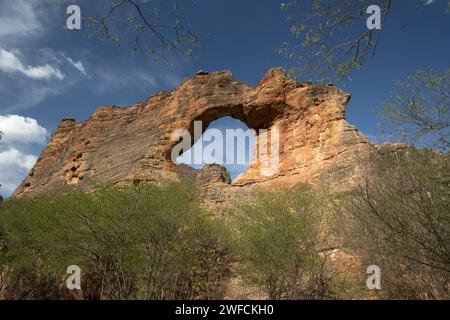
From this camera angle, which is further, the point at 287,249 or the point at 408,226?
the point at 287,249

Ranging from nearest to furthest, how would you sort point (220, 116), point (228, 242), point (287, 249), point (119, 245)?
1. point (119, 245)
2. point (287, 249)
3. point (228, 242)
4. point (220, 116)

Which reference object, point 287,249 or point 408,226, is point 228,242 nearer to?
point 287,249

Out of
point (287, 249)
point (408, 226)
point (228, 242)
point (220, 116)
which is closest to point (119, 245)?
point (228, 242)

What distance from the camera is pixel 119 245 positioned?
15.3 metres

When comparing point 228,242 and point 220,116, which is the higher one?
point 220,116

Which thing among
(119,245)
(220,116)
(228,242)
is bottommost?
(119,245)

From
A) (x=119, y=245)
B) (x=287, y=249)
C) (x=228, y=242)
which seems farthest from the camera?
(x=228, y=242)

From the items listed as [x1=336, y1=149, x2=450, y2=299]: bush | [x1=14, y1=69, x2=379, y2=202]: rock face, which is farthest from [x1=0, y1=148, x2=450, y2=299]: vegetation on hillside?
[x1=14, y1=69, x2=379, y2=202]: rock face

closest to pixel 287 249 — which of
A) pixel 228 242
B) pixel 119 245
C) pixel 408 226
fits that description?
pixel 228 242

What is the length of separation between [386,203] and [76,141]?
103 ft

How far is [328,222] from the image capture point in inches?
680

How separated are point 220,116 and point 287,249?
15.7 meters

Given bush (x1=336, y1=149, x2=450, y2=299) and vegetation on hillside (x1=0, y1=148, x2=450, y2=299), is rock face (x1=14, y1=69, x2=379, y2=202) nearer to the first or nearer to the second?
vegetation on hillside (x1=0, y1=148, x2=450, y2=299)
